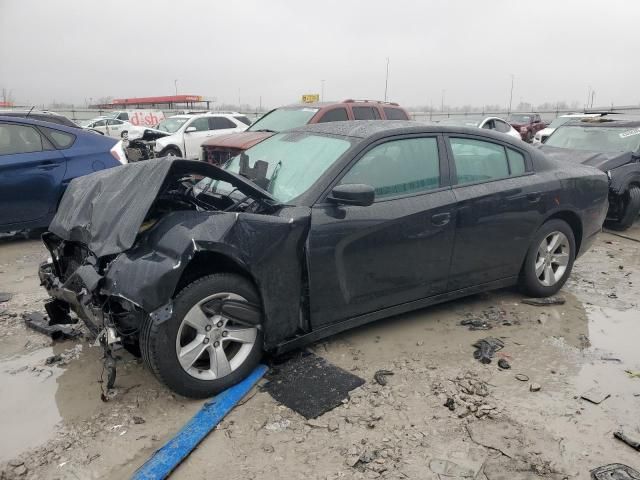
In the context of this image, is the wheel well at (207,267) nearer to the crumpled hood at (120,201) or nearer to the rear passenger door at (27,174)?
the crumpled hood at (120,201)

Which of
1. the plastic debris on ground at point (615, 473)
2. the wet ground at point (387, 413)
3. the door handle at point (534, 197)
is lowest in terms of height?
the wet ground at point (387, 413)

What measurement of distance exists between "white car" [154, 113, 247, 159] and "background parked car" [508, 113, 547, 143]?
46.7 ft

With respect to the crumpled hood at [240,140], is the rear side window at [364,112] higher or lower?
higher

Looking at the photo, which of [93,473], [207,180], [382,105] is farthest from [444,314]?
[382,105]

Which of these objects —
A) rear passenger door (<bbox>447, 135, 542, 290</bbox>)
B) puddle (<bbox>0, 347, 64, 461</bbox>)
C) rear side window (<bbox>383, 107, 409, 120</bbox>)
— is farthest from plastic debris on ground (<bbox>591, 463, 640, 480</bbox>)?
rear side window (<bbox>383, 107, 409, 120</bbox>)

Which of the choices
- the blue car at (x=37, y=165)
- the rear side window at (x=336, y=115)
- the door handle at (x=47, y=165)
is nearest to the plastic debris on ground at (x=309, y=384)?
the blue car at (x=37, y=165)

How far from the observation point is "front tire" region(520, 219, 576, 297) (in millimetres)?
4559

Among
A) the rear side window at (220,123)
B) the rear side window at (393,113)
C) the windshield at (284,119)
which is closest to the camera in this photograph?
the windshield at (284,119)

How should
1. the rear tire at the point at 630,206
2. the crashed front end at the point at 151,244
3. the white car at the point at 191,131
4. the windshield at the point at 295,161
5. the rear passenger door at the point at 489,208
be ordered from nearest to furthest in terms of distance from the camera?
the crashed front end at the point at 151,244, the windshield at the point at 295,161, the rear passenger door at the point at 489,208, the rear tire at the point at 630,206, the white car at the point at 191,131

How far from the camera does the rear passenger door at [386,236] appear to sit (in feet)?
11.0

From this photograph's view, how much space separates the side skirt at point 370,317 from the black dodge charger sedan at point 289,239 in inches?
0.5

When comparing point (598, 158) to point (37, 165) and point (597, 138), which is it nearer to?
point (597, 138)

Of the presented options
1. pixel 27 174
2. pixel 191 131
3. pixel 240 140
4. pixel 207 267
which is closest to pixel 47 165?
pixel 27 174

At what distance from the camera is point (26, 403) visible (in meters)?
3.05
